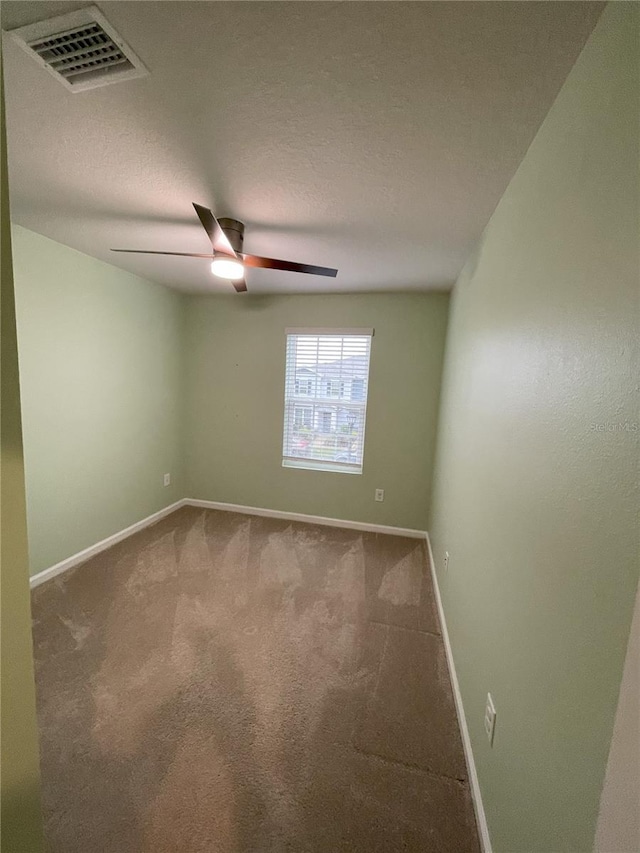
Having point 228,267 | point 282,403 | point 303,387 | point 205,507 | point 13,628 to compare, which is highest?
point 228,267

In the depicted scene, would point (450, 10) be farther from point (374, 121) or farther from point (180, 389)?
point (180, 389)

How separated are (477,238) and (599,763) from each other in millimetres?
2191

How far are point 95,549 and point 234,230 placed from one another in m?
2.80

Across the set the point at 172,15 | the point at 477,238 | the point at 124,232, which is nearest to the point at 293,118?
the point at 172,15

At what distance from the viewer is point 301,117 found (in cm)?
109

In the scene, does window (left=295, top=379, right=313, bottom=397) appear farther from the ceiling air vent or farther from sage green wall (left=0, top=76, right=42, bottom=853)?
sage green wall (left=0, top=76, right=42, bottom=853)

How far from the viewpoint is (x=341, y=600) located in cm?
233

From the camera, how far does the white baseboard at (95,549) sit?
93.4 inches

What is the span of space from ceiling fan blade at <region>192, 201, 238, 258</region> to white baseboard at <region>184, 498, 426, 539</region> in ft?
8.87

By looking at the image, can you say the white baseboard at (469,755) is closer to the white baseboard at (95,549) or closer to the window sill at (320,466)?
the window sill at (320,466)

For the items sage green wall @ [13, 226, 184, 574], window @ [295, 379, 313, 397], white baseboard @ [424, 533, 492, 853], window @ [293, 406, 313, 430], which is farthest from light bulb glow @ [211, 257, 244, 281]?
white baseboard @ [424, 533, 492, 853]

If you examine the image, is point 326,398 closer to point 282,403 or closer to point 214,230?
point 282,403

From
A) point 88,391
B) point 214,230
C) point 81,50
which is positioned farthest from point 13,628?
point 88,391

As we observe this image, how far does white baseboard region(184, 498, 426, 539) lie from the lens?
11.1 feet
